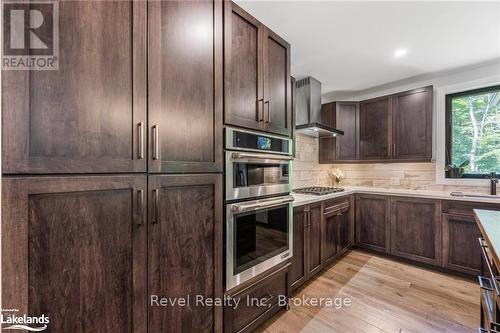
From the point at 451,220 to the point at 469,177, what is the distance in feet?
2.68

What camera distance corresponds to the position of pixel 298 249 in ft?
6.81

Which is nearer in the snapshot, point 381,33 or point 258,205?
point 258,205

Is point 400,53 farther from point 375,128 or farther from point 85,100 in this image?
point 85,100

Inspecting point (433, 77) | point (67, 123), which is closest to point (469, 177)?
point (433, 77)

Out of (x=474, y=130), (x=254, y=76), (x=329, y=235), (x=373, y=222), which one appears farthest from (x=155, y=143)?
(x=474, y=130)

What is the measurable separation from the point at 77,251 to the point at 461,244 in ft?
11.4

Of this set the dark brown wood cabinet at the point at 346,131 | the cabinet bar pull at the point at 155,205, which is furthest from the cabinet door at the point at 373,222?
the cabinet bar pull at the point at 155,205

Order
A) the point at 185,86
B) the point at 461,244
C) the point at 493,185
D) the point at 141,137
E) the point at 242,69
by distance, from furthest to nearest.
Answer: the point at 493,185, the point at 461,244, the point at 242,69, the point at 185,86, the point at 141,137

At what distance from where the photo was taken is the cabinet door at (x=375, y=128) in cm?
324

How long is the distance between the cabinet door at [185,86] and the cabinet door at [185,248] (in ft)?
0.32

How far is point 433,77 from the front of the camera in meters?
3.07

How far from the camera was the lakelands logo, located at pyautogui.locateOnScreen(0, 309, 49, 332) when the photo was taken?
69 cm

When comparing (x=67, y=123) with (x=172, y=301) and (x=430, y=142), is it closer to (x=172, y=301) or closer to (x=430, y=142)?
(x=172, y=301)

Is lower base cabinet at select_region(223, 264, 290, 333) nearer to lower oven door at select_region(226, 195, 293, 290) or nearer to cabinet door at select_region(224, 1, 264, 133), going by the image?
lower oven door at select_region(226, 195, 293, 290)
